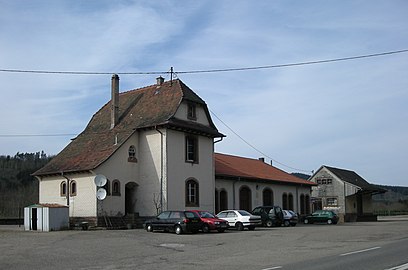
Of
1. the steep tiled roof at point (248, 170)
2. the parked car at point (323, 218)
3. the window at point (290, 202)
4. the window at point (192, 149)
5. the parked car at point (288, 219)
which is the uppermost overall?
the window at point (192, 149)

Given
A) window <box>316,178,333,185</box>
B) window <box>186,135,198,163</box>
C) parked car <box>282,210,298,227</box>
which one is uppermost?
window <box>186,135,198,163</box>

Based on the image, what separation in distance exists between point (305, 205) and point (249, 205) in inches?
481

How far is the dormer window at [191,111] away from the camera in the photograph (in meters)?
38.3

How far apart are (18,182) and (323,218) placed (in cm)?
5417

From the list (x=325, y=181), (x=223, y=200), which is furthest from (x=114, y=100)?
(x=325, y=181)

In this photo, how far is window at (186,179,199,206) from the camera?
37.5 metres

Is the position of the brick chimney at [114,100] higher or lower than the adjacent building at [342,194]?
higher

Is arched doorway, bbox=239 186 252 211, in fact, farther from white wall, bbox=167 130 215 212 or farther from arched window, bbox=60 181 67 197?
arched window, bbox=60 181 67 197

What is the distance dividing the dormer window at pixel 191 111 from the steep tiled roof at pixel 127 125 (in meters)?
0.40

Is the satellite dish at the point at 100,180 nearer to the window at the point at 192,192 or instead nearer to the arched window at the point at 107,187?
the arched window at the point at 107,187

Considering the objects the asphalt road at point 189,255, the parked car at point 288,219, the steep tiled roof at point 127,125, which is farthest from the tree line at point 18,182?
the asphalt road at point 189,255

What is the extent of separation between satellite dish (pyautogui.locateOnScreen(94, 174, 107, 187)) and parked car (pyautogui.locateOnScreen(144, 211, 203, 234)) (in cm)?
496

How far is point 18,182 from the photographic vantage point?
84.2m

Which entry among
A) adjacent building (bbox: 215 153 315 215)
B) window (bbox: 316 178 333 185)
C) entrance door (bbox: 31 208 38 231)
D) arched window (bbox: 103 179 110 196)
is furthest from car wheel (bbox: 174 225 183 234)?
window (bbox: 316 178 333 185)
